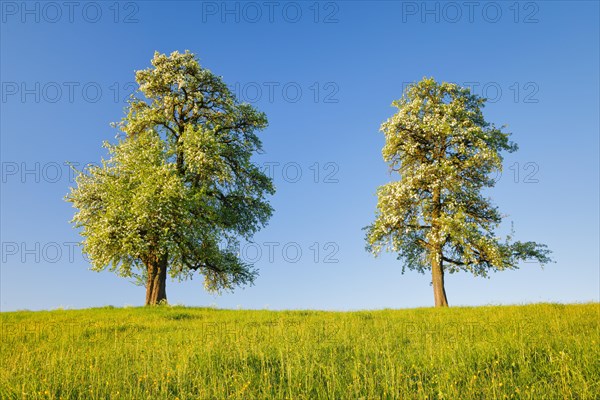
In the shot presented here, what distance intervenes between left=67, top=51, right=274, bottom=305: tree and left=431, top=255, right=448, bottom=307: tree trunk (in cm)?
1054

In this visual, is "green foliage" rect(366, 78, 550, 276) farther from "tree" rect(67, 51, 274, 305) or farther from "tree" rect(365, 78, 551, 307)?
"tree" rect(67, 51, 274, 305)

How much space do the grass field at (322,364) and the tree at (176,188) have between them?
7.86 meters

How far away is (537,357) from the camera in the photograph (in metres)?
10.1

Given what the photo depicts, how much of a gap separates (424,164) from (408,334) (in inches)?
630

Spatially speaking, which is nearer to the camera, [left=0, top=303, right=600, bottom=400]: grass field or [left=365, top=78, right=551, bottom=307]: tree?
[left=0, top=303, right=600, bottom=400]: grass field

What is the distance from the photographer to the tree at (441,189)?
27.0 meters

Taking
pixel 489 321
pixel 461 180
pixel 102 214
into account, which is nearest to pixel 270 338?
pixel 489 321

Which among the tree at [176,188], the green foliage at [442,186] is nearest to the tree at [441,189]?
the green foliage at [442,186]

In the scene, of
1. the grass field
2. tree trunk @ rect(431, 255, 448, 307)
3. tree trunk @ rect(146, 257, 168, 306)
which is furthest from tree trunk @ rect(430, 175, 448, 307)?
tree trunk @ rect(146, 257, 168, 306)

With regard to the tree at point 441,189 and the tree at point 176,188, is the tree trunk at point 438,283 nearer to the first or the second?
the tree at point 441,189

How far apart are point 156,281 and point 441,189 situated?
17422mm

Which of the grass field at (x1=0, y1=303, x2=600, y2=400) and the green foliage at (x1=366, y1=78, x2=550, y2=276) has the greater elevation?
the green foliage at (x1=366, y1=78, x2=550, y2=276)

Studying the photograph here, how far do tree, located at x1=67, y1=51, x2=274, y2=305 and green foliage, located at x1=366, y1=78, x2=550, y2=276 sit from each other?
7961 mm

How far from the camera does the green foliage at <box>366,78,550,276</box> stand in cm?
2694
